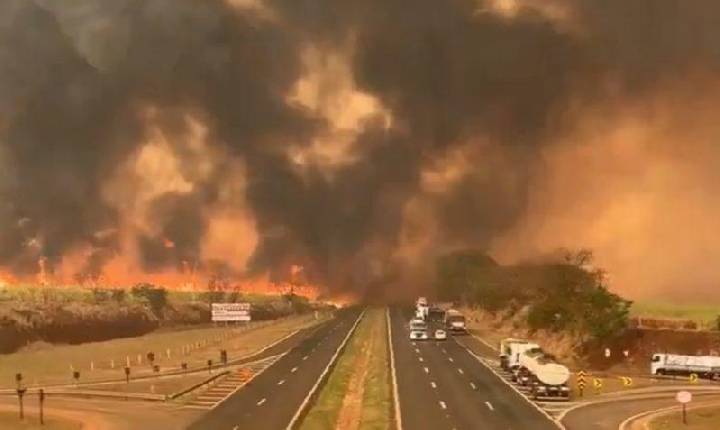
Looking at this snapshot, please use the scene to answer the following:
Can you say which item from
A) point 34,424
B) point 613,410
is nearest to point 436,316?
point 613,410

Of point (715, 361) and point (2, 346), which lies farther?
point (2, 346)

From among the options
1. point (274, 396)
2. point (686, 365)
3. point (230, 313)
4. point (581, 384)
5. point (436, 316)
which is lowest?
point (274, 396)

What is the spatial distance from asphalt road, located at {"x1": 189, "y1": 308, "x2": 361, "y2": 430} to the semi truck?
34.2m

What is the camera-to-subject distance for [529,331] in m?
129

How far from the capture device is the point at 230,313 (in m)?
153

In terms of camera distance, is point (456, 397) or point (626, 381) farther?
point (626, 381)

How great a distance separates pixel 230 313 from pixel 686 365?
8582 cm

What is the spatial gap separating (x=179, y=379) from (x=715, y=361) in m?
52.8

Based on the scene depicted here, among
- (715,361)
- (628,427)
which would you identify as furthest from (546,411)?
(715,361)

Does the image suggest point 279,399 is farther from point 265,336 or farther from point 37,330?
point 37,330

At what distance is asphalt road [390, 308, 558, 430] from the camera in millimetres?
58513

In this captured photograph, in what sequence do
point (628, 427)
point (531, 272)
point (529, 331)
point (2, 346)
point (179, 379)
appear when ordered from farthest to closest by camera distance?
point (531, 272) → point (2, 346) → point (529, 331) → point (179, 379) → point (628, 427)

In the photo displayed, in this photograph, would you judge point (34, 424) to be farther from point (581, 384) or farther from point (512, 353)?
point (512, 353)

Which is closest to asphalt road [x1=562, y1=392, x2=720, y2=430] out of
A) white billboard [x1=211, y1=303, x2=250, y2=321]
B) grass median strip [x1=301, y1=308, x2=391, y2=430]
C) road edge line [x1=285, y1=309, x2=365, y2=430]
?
grass median strip [x1=301, y1=308, x2=391, y2=430]
